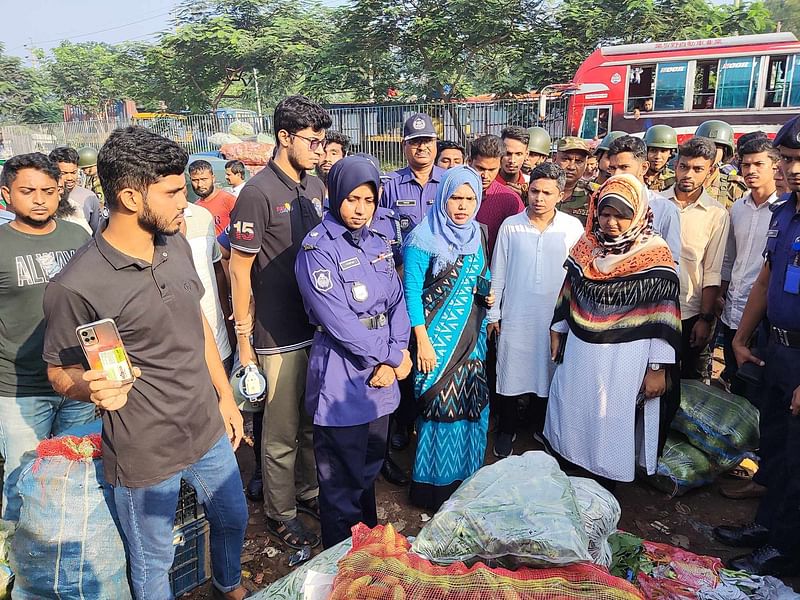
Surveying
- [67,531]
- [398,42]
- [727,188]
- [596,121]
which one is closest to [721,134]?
[727,188]

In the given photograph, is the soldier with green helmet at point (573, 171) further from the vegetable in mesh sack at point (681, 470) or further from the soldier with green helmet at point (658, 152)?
the vegetable in mesh sack at point (681, 470)

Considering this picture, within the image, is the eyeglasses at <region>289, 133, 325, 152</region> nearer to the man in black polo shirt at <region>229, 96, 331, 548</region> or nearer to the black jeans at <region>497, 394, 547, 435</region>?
the man in black polo shirt at <region>229, 96, 331, 548</region>

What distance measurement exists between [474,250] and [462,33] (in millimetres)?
17744

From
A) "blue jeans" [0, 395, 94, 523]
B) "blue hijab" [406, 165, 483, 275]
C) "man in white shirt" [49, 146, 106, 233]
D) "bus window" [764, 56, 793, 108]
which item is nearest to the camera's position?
"blue jeans" [0, 395, 94, 523]

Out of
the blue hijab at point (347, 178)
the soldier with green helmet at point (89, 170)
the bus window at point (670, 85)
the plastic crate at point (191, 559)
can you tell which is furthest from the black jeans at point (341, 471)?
the bus window at point (670, 85)

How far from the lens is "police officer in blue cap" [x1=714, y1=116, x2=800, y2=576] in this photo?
2537 mm

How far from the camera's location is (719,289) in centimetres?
391

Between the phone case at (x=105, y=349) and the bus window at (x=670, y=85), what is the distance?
44.8 feet

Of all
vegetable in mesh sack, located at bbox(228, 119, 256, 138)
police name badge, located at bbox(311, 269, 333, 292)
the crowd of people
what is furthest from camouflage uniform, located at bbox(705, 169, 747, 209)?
vegetable in mesh sack, located at bbox(228, 119, 256, 138)

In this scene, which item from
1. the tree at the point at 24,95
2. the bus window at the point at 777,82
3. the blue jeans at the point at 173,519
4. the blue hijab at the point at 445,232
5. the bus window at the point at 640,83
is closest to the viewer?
the blue jeans at the point at 173,519

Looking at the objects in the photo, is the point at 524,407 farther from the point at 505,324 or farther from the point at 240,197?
the point at 240,197

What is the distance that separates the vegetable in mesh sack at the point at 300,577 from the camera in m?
1.73

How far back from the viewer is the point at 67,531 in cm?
204

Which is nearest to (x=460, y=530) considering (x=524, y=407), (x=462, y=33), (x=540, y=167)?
(x=540, y=167)
